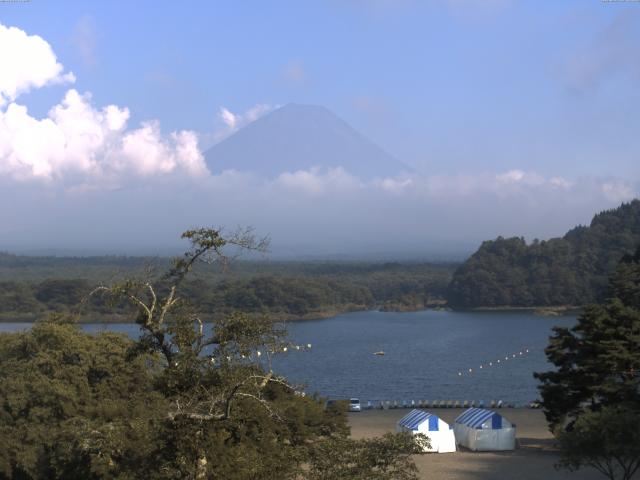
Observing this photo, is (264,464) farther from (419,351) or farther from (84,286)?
(84,286)

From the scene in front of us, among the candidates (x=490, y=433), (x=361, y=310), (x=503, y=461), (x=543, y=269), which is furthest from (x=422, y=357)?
(x=543, y=269)

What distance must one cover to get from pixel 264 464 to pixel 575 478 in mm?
7310

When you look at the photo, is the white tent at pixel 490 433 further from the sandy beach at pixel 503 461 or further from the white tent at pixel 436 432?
the white tent at pixel 436 432

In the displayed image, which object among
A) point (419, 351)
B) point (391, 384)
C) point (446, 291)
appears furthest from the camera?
point (446, 291)

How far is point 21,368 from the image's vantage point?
1229 cm

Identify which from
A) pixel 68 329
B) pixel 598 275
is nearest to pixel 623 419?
pixel 68 329

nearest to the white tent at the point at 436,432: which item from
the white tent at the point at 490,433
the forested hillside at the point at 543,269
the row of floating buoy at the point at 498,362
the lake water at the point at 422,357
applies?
the white tent at the point at 490,433

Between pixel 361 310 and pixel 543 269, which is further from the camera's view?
pixel 361 310

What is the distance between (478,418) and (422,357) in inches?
794

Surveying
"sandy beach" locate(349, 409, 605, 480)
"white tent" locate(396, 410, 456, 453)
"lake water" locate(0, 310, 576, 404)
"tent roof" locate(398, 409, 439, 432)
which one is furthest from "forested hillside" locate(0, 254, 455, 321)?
"white tent" locate(396, 410, 456, 453)

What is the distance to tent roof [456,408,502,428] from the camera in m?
14.5

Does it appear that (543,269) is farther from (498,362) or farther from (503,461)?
(503,461)

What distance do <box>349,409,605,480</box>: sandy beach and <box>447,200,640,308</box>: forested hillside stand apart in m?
43.9

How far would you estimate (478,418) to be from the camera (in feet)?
48.4
